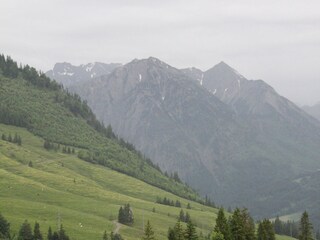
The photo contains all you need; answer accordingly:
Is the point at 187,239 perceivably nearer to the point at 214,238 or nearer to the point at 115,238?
the point at 214,238

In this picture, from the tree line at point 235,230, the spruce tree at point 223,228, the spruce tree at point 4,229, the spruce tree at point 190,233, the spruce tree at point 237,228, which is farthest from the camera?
the spruce tree at point 4,229

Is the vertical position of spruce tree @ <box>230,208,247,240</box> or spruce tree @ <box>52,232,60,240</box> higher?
spruce tree @ <box>230,208,247,240</box>

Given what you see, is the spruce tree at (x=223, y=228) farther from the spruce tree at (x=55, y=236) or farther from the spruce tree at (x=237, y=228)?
the spruce tree at (x=55, y=236)

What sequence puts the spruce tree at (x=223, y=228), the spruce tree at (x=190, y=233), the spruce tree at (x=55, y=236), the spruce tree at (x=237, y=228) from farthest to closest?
the spruce tree at (x=55, y=236) → the spruce tree at (x=237, y=228) → the spruce tree at (x=223, y=228) → the spruce tree at (x=190, y=233)

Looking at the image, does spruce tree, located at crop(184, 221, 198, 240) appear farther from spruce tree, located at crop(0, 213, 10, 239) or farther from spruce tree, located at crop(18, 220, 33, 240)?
spruce tree, located at crop(0, 213, 10, 239)

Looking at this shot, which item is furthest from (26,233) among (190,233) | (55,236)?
(190,233)

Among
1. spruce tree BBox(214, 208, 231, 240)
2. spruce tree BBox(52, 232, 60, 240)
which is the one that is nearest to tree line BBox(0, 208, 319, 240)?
spruce tree BBox(214, 208, 231, 240)

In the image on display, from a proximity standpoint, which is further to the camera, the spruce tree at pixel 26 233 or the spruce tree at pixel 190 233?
the spruce tree at pixel 26 233

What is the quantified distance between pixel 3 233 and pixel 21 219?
23.3 metres

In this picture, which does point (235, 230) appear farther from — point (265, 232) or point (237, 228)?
point (265, 232)

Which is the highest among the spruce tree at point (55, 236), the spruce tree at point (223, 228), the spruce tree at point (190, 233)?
the spruce tree at point (223, 228)

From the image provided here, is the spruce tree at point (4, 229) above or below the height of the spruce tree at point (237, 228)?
below

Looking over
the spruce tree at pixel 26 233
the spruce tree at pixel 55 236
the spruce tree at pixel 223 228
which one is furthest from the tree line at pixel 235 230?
the spruce tree at pixel 55 236

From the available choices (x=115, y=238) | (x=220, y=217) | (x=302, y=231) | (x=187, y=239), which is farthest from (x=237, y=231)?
(x=115, y=238)
